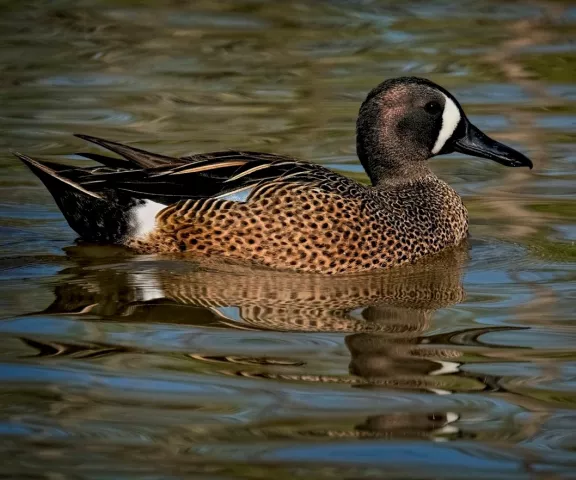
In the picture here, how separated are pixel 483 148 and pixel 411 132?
44 cm

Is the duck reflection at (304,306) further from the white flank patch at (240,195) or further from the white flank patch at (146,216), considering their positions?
the white flank patch at (240,195)

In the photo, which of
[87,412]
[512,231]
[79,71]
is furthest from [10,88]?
[87,412]

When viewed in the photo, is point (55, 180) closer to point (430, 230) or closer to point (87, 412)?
point (430, 230)

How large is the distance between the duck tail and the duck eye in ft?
5.91

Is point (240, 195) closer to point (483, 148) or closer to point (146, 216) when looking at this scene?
point (146, 216)

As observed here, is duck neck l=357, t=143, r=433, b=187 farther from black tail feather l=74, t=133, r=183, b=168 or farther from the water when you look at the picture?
black tail feather l=74, t=133, r=183, b=168

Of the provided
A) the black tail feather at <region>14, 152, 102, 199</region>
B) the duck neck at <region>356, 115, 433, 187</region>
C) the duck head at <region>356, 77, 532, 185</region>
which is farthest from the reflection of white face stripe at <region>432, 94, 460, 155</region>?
the black tail feather at <region>14, 152, 102, 199</region>

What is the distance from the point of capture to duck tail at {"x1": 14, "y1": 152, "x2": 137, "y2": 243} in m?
7.75

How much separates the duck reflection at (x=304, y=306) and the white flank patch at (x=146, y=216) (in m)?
0.17

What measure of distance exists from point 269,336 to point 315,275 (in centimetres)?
142

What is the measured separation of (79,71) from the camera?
1252 centimetres

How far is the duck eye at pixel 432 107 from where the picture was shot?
27.3ft

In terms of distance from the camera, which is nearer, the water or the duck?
the water

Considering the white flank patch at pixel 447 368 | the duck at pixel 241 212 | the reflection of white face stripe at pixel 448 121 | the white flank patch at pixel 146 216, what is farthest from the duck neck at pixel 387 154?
the white flank patch at pixel 447 368
